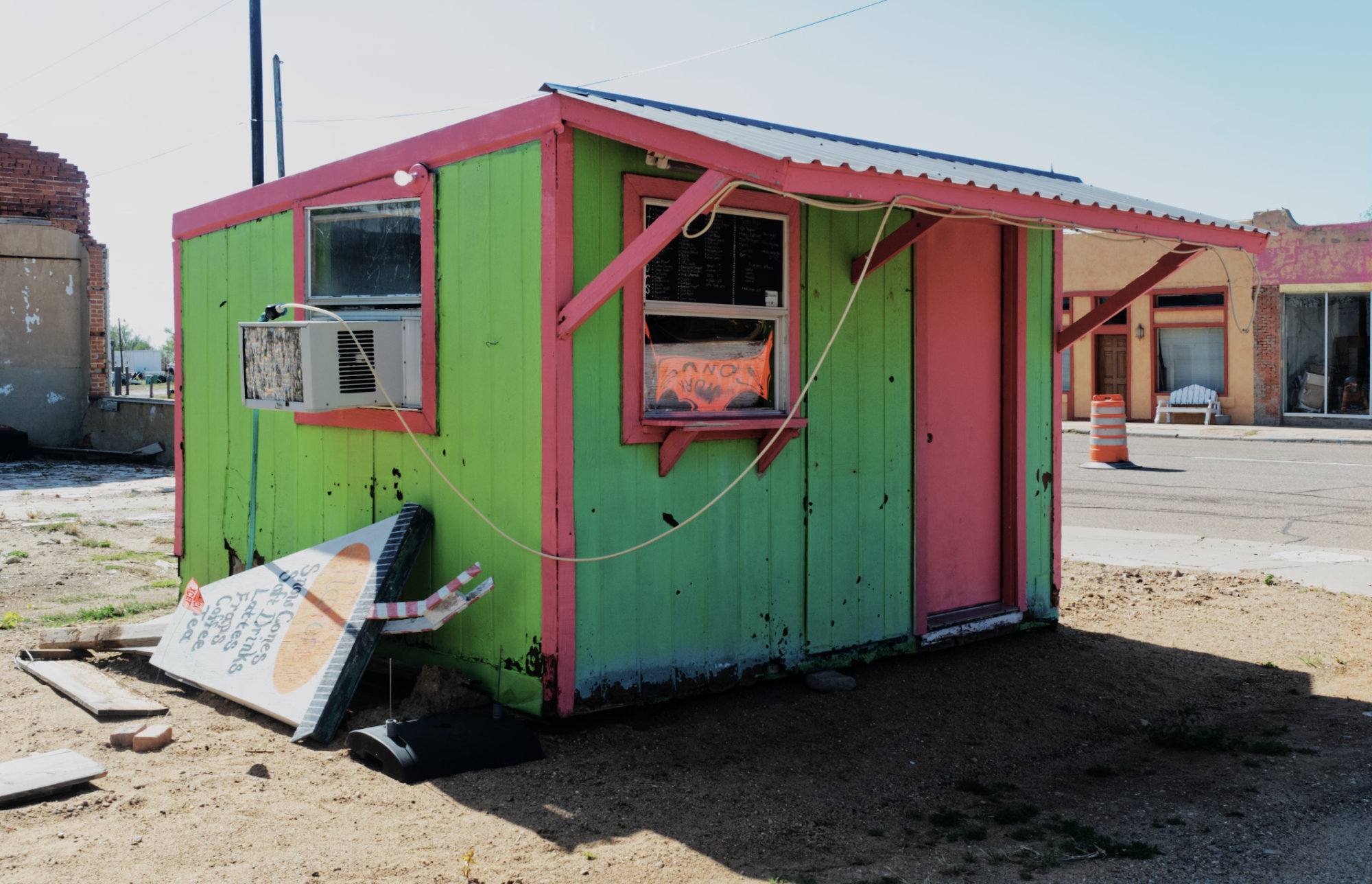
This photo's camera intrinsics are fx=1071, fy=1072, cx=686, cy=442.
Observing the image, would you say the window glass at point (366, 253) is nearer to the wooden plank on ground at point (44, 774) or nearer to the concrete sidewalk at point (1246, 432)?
the wooden plank on ground at point (44, 774)

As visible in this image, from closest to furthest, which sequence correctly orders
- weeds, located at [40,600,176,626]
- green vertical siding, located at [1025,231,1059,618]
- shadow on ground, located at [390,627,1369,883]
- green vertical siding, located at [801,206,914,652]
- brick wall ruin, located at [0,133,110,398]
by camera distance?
shadow on ground, located at [390,627,1369,883]
green vertical siding, located at [801,206,914,652]
green vertical siding, located at [1025,231,1059,618]
weeds, located at [40,600,176,626]
brick wall ruin, located at [0,133,110,398]

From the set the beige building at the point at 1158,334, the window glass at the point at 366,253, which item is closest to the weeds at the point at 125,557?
the window glass at the point at 366,253

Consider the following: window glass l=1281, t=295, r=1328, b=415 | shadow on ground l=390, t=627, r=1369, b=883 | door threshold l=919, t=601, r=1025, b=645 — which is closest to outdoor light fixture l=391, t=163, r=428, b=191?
shadow on ground l=390, t=627, r=1369, b=883

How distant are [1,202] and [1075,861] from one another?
883 inches

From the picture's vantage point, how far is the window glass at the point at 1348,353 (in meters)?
24.3

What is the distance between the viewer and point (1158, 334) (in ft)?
86.2

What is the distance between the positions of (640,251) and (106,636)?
4.11 metres

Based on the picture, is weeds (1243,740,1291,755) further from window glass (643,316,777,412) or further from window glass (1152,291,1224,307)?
window glass (1152,291,1224,307)

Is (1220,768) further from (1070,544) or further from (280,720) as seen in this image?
(1070,544)

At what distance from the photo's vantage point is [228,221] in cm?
716

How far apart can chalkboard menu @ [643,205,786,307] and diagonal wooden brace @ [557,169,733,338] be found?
0.55 meters

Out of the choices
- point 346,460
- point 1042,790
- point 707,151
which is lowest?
point 1042,790

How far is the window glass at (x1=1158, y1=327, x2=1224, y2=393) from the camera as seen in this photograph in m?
25.6

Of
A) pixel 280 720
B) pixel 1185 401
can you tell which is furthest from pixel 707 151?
pixel 1185 401
